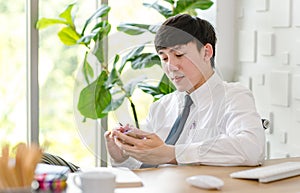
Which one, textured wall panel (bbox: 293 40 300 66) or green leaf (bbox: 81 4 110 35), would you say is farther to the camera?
green leaf (bbox: 81 4 110 35)

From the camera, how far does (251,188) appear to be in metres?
1.81

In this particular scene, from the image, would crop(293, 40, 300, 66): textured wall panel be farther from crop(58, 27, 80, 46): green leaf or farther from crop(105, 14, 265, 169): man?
crop(58, 27, 80, 46): green leaf

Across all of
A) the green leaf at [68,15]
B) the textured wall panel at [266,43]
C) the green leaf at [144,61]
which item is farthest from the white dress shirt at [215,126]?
the green leaf at [68,15]

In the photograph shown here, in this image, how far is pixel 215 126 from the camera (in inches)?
93.3

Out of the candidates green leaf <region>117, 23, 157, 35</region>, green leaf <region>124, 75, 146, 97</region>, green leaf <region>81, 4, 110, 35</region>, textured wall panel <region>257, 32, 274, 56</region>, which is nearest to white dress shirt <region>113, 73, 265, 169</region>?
green leaf <region>124, 75, 146, 97</region>

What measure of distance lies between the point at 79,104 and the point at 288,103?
151 cm

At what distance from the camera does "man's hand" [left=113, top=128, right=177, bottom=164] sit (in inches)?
80.9

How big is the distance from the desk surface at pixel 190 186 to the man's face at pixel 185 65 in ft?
1.29

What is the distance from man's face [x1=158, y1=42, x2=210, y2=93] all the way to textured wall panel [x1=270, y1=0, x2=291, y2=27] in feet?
3.45

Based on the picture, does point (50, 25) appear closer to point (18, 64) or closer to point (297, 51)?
point (18, 64)

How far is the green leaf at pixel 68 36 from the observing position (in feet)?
12.3

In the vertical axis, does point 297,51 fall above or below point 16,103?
above

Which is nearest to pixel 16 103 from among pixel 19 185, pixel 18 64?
pixel 18 64

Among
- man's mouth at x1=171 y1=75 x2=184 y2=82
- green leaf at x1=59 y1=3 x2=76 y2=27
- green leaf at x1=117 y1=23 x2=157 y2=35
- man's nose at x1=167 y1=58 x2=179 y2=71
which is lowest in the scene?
man's mouth at x1=171 y1=75 x2=184 y2=82
